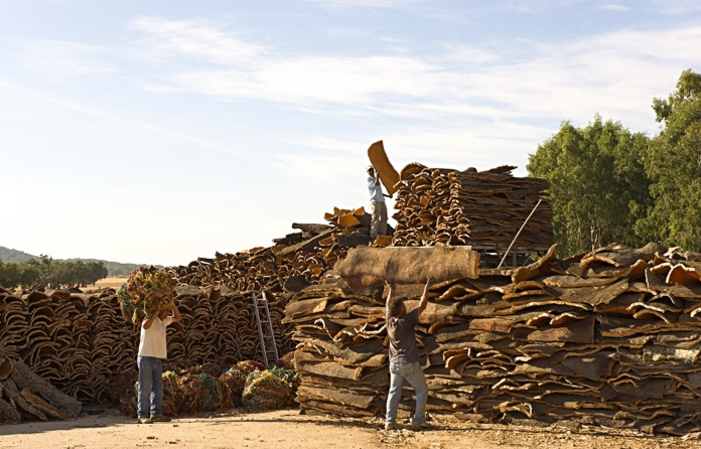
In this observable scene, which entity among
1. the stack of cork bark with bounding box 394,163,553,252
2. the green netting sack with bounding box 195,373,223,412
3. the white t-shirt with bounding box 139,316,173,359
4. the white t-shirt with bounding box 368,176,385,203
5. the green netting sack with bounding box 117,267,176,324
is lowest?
the green netting sack with bounding box 195,373,223,412

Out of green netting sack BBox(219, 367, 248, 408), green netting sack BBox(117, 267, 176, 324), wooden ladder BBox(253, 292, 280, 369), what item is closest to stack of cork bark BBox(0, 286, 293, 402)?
wooden ladder BBox(253, 292, 280, 369)

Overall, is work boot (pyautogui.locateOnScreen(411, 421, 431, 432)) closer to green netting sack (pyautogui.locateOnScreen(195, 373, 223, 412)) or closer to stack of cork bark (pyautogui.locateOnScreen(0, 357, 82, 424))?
green netting sack (pyautogui.locateOnScreen(195, 373, 223, 412))

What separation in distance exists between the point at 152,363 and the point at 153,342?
0.95 feet

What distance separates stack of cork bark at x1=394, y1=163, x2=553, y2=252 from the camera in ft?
47.2

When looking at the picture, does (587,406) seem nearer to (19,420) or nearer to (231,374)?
(231,374)

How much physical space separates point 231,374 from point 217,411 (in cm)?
99

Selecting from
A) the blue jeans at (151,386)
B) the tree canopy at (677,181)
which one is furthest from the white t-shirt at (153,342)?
the tree canopy at (677,181)

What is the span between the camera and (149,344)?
10.5 metres

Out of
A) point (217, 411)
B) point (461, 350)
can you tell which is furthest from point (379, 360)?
point (217, 411)

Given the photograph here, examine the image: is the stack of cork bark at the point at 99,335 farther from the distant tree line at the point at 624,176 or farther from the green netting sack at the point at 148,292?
the distant tree line at the point at 624,176

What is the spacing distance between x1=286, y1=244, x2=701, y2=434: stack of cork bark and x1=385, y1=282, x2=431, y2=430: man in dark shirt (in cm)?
64

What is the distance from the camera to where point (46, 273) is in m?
53.1

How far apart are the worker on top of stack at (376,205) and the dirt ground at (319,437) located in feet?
23.0

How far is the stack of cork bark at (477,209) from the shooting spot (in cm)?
1438
